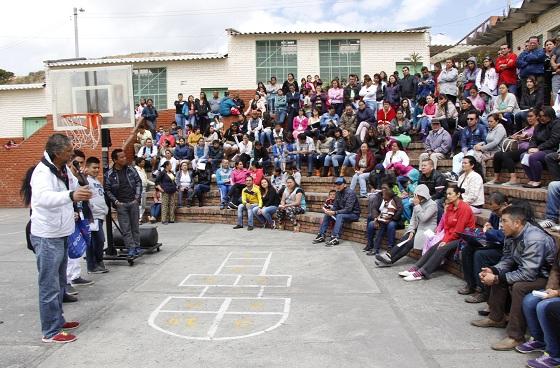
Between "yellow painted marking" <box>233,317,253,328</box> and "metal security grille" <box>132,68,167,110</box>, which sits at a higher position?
"metal security grille" <box>132,68,167,110</box>

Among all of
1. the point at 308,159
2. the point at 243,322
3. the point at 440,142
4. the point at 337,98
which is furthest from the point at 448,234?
the point at 337,98

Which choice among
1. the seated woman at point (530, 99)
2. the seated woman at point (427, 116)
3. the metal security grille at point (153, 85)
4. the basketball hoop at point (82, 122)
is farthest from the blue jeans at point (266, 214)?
the metal security grille at point (153, 85)

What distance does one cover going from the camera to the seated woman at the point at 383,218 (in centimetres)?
1017

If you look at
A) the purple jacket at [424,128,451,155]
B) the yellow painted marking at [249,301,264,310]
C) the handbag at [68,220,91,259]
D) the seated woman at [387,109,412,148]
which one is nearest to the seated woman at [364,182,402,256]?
the purple jacket at [424,128,451,155]

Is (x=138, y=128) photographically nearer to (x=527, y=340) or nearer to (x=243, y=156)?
(x=243, y=156)

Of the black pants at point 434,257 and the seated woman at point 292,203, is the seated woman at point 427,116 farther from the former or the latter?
the black pants at point 434,257

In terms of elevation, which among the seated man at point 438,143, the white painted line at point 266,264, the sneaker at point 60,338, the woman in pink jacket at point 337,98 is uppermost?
the woman in pink jacket at point 337,98

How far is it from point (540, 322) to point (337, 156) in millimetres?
9756

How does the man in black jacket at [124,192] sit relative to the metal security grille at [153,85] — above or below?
below

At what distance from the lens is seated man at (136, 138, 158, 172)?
60.3 ft

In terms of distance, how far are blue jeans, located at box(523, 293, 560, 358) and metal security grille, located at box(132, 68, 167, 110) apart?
20.8 m

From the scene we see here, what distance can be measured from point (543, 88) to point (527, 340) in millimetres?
7975

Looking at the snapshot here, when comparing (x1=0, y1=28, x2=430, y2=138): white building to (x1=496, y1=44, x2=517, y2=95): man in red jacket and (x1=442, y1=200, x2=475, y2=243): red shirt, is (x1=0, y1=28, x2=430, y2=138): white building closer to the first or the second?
(x1=496, y1=44, x2=517, y2=95): man in red jacket

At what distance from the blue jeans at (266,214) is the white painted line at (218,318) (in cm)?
615
